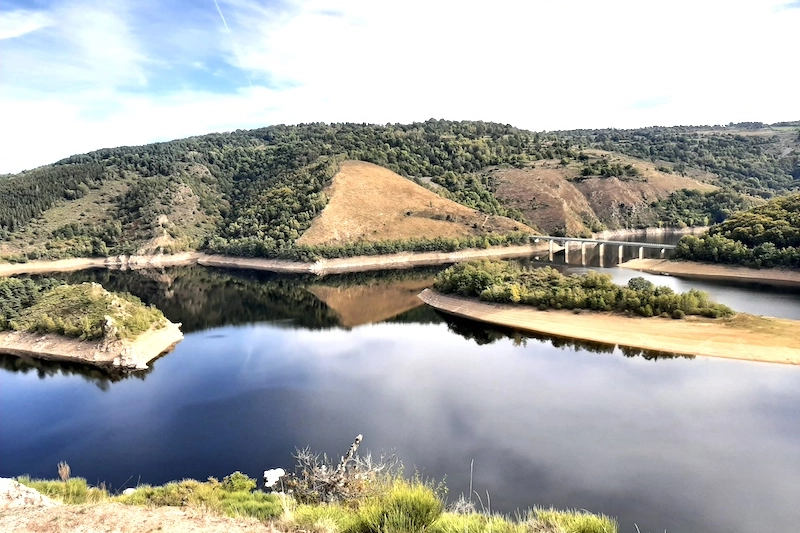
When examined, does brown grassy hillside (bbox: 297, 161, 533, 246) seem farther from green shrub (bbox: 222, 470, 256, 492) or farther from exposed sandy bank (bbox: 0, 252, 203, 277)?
green shrub (bbox: 222, 470, 256, 492)

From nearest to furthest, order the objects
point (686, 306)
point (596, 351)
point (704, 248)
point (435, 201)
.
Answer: point (596, 351)
point (686, 306)
point (704, 248)
point (435, 201)

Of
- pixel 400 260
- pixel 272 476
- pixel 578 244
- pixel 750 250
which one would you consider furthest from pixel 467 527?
pixel 578 244

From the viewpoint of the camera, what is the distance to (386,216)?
4166 inches

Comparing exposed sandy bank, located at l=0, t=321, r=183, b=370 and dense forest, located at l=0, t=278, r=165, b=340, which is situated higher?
dense forest, located at l=0, t=278, r=165, b=340

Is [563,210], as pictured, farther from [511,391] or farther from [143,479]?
[143,479]

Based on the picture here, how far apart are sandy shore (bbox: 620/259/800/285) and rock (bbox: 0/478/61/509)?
235 ft

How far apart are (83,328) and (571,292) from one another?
1650 inches

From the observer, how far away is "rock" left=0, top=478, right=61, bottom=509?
11.6m

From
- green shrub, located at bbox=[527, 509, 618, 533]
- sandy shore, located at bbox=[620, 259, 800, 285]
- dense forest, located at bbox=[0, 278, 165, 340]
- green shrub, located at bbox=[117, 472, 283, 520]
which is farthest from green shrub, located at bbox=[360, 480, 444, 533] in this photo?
sandy shore, located at bbox=[620, 259, 800, 285]

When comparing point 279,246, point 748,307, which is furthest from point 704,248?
point 279,246

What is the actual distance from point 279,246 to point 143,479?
246 ft

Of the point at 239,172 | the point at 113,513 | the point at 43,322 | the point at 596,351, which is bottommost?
the point at 596,351

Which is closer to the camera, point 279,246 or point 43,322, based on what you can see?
point 43,322

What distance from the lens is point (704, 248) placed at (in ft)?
234
